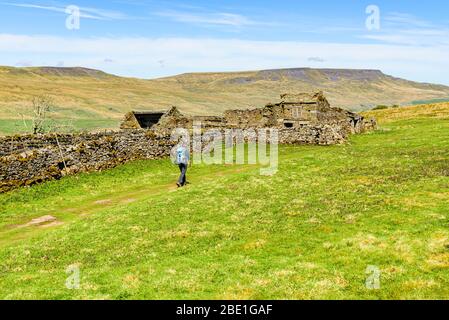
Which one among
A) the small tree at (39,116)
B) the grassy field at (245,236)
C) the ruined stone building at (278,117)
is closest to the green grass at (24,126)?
the small tree at (39,116)

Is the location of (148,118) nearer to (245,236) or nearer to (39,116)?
(39,116)

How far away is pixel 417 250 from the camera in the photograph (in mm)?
15570

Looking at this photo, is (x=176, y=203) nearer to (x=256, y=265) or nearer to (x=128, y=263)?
(x=128, y=263)

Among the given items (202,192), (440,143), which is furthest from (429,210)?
(440,143)

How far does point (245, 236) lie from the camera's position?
745 inches

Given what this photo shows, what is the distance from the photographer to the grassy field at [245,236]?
45.6 ft

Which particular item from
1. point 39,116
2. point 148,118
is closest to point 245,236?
point 148,118

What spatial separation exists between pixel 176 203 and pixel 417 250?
1341 cm

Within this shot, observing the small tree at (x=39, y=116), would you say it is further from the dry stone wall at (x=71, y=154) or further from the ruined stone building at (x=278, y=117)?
the dry stone wall at (x=71, y=154)

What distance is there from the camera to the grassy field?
45.6 feet

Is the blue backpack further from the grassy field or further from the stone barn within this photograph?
the stone barn

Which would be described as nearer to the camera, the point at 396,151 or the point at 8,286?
the point at 8,286

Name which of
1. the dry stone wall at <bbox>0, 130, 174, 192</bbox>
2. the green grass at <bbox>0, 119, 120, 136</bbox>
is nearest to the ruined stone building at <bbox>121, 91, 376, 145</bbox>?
the dry stone wall at <bbox>0, 130, 174, 192</bbox>
